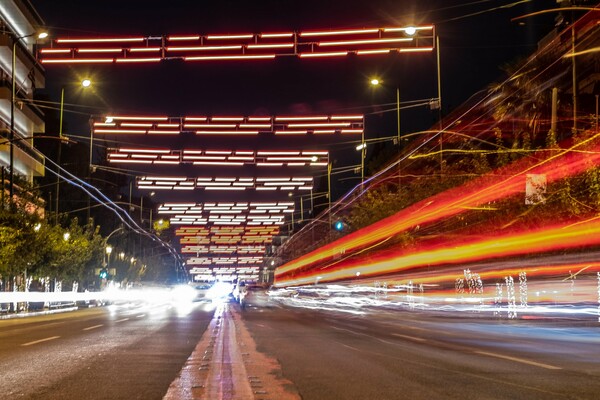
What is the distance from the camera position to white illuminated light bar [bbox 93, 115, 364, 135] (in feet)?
112

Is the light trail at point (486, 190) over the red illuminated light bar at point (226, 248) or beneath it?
beneath

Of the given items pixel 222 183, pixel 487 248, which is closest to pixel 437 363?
pixel 487 248

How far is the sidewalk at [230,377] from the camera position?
30.9ft

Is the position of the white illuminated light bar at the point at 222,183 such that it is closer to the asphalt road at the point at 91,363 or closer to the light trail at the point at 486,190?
the light trail at the point at 486,190

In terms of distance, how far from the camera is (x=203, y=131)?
35.3 meters

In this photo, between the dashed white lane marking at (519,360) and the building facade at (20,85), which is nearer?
the dashed white lane marking at (519,360)

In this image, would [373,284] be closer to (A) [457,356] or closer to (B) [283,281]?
(A) [457,356]

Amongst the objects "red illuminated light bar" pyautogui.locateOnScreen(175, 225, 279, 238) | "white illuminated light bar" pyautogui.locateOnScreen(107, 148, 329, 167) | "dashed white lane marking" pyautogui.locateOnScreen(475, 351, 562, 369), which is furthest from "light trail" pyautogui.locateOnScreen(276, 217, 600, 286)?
"red illuminated light bar" pyautogui.locateOnScreen(175, 225, 279, 238)

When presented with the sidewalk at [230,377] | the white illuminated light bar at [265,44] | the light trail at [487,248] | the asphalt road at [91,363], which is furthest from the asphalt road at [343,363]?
the white illuminated light bar at [265,44]

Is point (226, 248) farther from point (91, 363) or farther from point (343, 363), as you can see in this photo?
point (343, 363)

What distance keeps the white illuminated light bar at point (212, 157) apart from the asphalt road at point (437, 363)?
18.5 meters

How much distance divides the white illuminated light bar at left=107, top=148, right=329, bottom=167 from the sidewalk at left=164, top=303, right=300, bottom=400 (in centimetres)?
2399

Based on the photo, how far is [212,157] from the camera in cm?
4056

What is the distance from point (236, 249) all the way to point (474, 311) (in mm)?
104979
